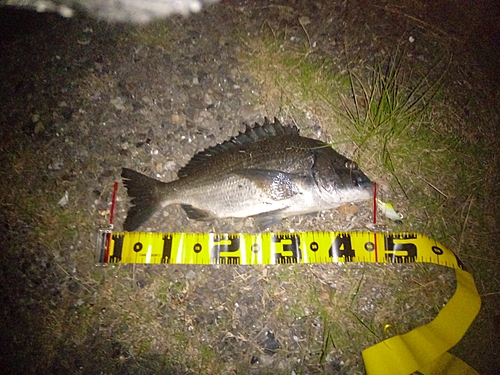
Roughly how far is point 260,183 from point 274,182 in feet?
0.42

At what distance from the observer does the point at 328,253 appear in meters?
3.14

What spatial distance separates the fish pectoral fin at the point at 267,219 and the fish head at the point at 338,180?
45 cm

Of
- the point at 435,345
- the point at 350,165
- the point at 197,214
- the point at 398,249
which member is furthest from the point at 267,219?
the point at 435,345

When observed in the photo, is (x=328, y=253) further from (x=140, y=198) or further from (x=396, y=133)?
(x=140, y=198)

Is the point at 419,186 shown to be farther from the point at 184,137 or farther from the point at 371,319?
the point at 184,137

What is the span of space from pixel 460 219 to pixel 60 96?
4.59 m

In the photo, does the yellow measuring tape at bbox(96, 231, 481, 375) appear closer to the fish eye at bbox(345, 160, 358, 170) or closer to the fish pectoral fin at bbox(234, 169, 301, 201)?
the fish pectoral fin at bbox(234, 169, 301, 201)

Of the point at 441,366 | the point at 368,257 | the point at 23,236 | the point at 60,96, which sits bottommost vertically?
the point at 441,366

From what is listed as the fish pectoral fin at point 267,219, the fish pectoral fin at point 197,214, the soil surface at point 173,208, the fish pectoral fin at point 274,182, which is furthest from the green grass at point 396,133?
the fish pectoral fin at point 197,214

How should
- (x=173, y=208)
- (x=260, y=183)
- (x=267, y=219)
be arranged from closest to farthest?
(x=260, y=183)
(x=267, y=219)
(x=173, y=208)

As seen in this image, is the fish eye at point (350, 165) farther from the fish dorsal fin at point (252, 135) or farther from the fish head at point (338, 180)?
the fish dorsal fin at point (252, 135)

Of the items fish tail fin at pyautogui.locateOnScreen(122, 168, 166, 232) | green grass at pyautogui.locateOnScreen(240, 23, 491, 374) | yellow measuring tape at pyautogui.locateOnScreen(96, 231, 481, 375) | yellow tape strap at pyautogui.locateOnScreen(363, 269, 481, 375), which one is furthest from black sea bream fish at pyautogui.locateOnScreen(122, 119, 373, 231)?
yellow tape strap at pyautogui.locateOnScreen(363, 269, 481, 375)

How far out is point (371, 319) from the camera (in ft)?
10.6

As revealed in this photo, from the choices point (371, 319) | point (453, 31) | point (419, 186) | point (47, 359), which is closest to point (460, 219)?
point (419, 186)
